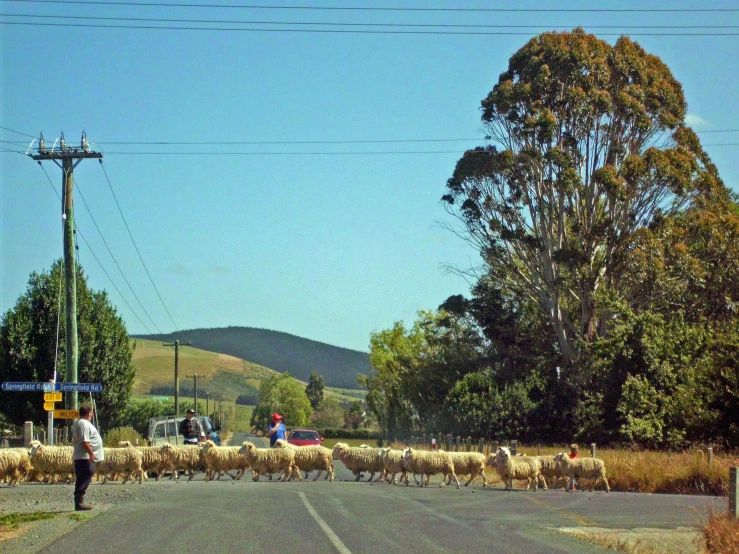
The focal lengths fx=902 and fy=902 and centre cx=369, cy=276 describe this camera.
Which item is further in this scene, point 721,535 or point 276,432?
point 276,432

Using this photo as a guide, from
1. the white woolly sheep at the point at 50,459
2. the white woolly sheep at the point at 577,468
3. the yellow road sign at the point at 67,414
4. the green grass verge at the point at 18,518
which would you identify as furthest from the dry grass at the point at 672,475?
the green grass verge at the point at 18,518

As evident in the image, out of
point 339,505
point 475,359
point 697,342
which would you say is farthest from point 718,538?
point 475,359

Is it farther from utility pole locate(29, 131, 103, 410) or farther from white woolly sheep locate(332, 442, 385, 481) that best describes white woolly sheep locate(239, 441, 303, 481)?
utility pole locate(29, 131, 103, 410)

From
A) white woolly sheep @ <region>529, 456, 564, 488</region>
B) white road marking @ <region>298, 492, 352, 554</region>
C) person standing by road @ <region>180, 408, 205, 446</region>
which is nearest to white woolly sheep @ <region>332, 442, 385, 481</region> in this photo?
white woolly sheep @ <region>529, 456, 564, 488</region>

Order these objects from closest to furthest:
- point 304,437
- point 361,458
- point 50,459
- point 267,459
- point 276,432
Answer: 1. point 50,459
2. point 267,459
3. point 361,458
4. point 276,432
5. point 304,437

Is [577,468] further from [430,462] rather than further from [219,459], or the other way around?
[219,459]

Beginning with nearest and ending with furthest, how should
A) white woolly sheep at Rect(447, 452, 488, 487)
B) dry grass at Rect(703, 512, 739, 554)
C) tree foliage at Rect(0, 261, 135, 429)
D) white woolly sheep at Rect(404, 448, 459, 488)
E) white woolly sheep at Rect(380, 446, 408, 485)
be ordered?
dry grass at Rect(703, 512, 739, 554) → white woolly sheep at Rect(404, 448, 459, 488) → white woolly sheep at Rect(447, 452, 488, 487) → white woolly sheep at Rect(380, 446, 408, 485) → tree foliage at Rect(0, 261, 135, 429)

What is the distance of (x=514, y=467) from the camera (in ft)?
76.9

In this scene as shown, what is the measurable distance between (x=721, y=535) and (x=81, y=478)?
10668mm

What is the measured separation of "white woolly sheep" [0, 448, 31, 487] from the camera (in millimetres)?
22406

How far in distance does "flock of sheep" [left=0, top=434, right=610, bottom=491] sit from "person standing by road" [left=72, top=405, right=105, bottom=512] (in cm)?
695

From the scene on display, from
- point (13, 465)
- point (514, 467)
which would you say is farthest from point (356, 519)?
point (13, 465)

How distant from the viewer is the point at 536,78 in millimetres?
46719

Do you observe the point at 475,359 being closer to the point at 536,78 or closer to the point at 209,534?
the point at 536,78
